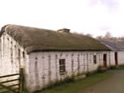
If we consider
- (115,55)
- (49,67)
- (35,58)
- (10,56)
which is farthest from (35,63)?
(115,55)

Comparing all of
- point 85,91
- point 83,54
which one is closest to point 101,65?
point 83,54

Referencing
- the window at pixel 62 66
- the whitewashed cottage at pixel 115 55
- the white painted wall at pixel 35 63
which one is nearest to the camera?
the white painted wall at pixel 35 63

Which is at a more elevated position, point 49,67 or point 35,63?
point 35,63

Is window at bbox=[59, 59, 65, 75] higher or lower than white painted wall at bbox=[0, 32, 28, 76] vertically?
lower

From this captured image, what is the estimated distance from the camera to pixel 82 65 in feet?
63.8

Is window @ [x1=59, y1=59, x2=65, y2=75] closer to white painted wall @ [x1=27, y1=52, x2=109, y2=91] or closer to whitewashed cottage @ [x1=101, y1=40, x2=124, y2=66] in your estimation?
white painted wall @ [x1=27, y1=52, x2=109, y2=91]

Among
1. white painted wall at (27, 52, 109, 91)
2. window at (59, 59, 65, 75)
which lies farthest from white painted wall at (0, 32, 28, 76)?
window at (59, 59, 65, 75)

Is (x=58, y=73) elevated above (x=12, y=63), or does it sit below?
below

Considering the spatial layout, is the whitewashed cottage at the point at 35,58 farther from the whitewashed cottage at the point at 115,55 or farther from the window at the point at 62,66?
the whitewashed cottage at the point at 115,55

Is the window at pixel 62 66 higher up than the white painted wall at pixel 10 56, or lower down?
Result: lower down

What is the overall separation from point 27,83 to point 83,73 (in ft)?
27.7

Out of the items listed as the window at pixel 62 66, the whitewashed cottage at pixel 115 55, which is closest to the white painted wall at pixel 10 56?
the window at pixel 62 66

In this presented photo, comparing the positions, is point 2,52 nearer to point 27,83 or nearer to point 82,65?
point 27,83

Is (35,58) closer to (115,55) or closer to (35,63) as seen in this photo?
(35,63)
